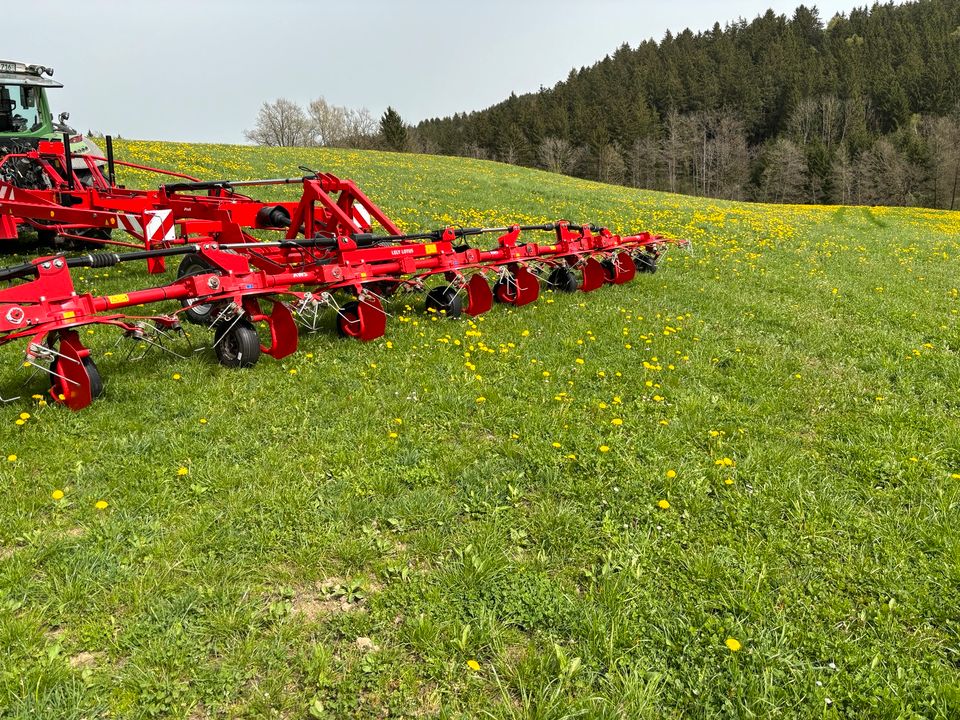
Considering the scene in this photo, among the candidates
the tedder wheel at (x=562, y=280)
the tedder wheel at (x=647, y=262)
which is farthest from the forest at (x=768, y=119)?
the tedder wheel at (x=562, y=280)

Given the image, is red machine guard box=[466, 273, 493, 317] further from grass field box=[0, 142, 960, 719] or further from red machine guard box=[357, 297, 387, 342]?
red machine guard box=[357, 297, 387, 342]

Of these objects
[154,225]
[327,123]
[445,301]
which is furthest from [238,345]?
[327,123]

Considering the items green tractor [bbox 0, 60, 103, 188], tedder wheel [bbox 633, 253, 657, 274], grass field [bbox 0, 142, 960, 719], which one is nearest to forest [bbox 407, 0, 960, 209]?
green tractor [bbox 0, 60, 103, 188]

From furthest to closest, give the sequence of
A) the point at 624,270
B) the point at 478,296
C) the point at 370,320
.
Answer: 1. the point at 624,270
2. the point at 478,296
3. the point at 370,320

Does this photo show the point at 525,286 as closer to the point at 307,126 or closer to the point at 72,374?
the point at 72,374

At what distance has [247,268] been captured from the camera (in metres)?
5.68

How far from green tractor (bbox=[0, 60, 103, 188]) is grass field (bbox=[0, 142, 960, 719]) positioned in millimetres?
6437

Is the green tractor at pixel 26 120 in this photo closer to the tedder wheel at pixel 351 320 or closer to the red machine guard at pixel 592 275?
the tedder wheel at pixel 351 320

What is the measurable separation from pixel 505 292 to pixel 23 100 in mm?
9974

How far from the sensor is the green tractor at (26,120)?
33.6ft

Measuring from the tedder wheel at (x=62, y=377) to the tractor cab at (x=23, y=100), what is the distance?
342 inches

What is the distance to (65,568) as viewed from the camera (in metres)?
3.06

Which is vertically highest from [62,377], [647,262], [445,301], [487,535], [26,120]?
[26,120]

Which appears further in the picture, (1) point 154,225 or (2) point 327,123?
(2) point 327,123
